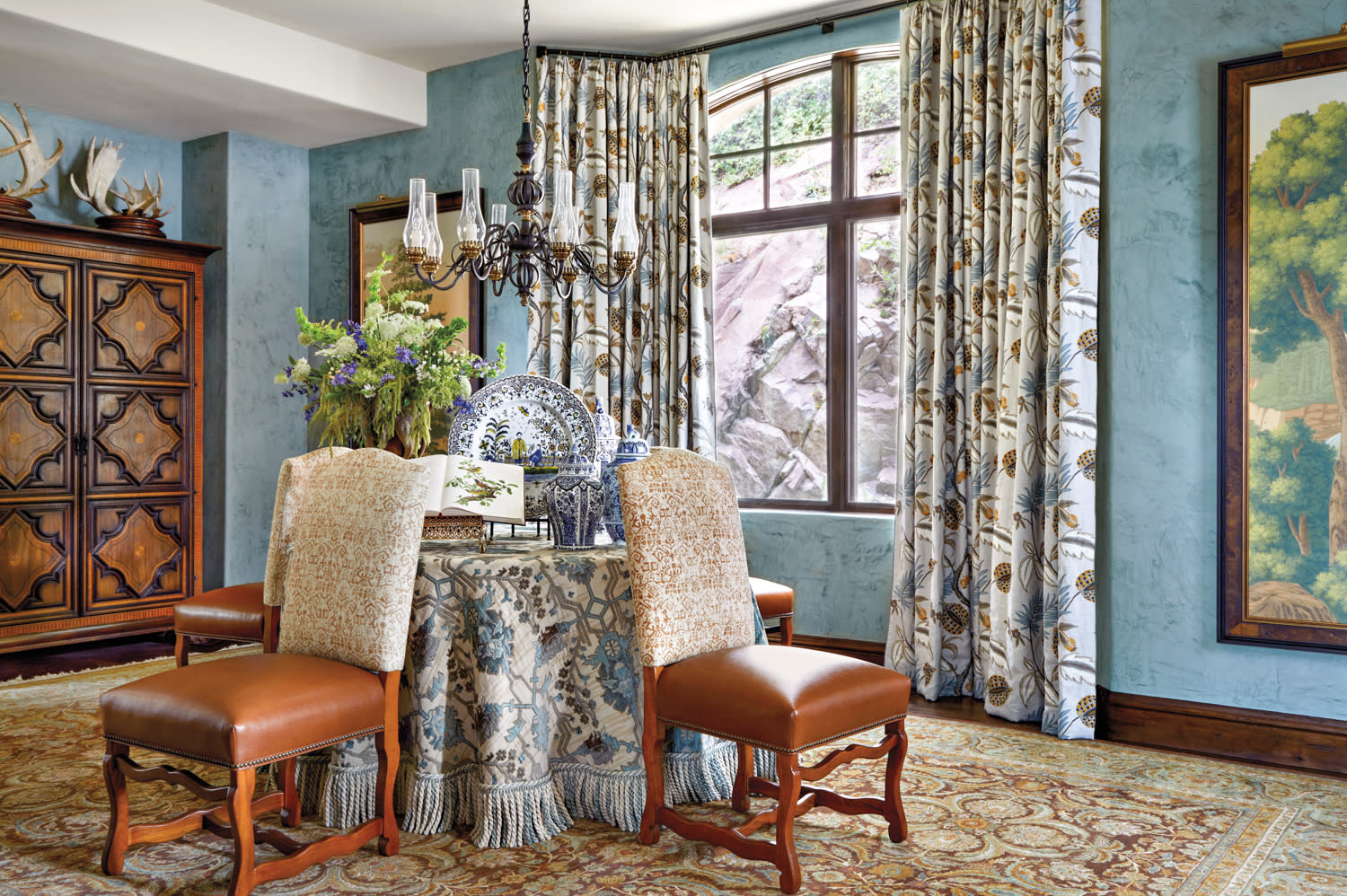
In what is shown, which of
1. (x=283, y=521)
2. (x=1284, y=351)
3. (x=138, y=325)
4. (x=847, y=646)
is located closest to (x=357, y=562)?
(x=283, y=521)

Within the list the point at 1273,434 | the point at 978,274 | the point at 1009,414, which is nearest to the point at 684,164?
the point at 978,274

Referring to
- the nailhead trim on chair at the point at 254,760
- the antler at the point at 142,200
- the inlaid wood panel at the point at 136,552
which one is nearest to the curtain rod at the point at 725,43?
the antler at the point at 142,200

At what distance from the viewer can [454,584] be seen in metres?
2.89

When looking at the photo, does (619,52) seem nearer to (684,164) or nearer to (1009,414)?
(684,164)

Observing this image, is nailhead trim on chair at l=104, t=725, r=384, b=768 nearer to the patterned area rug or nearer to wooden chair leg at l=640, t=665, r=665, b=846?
the patterned area rug

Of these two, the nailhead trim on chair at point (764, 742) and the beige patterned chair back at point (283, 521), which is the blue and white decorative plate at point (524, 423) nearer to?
the beige patterned chair back at point (283, 521)

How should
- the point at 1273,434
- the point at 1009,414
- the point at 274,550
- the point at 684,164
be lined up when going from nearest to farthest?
the point at 274,550 → the point at 1273,434 → the point at 1009,414 → the point at 684,164

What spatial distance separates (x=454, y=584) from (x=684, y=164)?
3.11m

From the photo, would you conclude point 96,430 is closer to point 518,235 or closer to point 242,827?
point 518,235

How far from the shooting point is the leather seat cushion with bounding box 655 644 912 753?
8.06 ft

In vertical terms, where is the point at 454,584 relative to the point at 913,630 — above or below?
above

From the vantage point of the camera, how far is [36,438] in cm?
540

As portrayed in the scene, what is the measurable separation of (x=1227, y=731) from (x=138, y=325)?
5658 millimetres

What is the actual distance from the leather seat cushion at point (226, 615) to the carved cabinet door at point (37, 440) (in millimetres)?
2077
